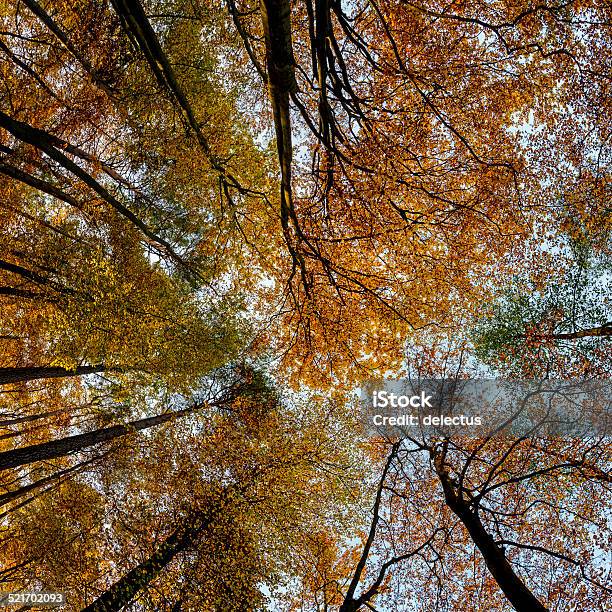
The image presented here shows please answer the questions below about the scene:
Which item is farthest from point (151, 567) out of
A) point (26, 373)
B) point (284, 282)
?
point (284, 282)

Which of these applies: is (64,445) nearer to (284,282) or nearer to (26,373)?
(26,373)

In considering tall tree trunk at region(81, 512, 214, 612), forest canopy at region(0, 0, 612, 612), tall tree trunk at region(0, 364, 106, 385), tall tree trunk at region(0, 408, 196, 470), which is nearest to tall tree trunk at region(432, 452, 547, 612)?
forest canopy at region(0, 0, 612, 612)

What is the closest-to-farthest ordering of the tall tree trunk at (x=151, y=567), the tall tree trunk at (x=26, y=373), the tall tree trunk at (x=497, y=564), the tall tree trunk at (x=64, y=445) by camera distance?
the tall tree trunk at (x=497, y=564) < the tall tree trunk at (x=64, y=445) < the tall tree trunk at (x=26, y=373) < the tall tree trunk at (x=151, y=567)

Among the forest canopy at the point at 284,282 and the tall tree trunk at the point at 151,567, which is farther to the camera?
the tall tree trunk at the point at 151,567

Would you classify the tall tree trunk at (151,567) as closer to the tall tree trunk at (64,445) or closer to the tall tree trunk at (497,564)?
the tall tree trunk at (64,445)

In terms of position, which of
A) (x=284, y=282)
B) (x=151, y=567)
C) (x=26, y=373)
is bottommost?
(x=151, y=567)

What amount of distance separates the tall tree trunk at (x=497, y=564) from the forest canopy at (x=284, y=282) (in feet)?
0.15

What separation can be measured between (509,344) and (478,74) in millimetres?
7671

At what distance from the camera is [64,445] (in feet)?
28.0

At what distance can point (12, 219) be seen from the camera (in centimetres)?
960

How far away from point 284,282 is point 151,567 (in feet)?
24.0

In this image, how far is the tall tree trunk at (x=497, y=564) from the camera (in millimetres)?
5148

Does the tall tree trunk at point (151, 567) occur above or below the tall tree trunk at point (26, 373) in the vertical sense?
below

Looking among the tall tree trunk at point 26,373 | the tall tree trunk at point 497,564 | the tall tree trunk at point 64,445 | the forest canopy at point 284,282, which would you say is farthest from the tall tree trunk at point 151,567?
the tall tree trunk at point 497,564
